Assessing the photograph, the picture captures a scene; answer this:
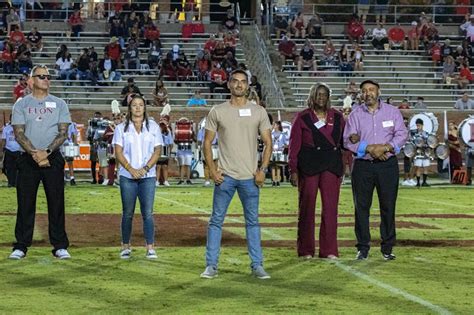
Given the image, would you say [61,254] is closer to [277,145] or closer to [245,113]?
[245,113]

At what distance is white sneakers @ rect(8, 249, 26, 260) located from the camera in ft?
47.8

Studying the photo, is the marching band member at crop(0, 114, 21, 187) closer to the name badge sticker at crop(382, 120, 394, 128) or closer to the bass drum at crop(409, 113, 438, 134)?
the bass drum at crop(409, 113, 438, 134)

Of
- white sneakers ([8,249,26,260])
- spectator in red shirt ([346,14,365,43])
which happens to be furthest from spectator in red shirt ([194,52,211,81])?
white sneakers ([8,249,26,260])

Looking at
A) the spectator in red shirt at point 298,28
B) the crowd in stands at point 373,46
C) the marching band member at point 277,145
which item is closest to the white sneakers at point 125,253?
the marching band member at point 277,145

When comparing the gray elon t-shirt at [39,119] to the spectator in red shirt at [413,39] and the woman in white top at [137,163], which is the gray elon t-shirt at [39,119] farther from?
the spectator in red shirt at [413,39]

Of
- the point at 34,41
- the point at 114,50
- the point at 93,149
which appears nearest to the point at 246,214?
the point at 93,149

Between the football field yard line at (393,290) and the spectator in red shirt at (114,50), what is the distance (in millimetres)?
29042

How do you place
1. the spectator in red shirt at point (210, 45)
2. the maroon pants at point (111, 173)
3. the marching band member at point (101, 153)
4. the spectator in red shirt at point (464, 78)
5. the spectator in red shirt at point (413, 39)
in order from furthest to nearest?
1. the spectator in red shirt at point (413, 39)
2. the spectator in red shirt at point (464, 78)
3. the spectator in red shirt at point (210, 45)
4. the marching band member at point (101, 153)
5. the maroon pants at point (111, 173)

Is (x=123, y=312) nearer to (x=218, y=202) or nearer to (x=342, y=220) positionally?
(x=218, y=202)

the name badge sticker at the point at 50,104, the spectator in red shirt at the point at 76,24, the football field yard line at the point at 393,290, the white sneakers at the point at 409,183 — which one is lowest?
the white sneakers at the point at 409,183

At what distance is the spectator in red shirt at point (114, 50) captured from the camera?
140ft

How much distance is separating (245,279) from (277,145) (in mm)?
20950

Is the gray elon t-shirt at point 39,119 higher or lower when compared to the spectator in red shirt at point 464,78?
higher

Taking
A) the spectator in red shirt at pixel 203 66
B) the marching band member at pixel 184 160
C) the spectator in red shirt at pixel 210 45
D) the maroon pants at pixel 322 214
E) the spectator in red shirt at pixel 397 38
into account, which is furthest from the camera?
the spectator in red shirt at pixel 397 38
